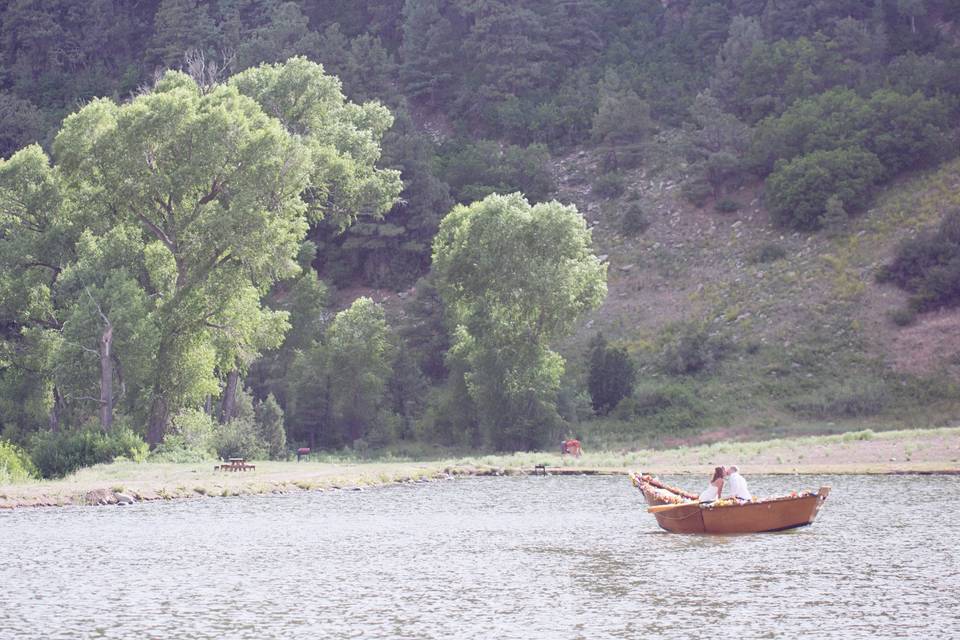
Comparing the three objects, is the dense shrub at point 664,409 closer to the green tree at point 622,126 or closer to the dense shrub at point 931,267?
the dense shrub at point 931,267

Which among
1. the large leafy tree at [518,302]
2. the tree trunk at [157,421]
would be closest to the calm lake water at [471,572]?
the tree trunk at [157,421]

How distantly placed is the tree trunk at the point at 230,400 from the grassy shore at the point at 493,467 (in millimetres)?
7499

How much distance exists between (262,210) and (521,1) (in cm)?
5689

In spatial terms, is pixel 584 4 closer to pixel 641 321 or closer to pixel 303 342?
pixel 641 321

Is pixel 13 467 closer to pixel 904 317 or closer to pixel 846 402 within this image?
pixel 846 402

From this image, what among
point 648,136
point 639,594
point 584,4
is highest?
point 584,4

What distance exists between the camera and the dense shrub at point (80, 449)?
163ft

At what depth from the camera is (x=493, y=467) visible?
54.7 metres

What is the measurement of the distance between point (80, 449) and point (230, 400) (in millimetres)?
14438

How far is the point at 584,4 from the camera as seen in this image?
107 meters

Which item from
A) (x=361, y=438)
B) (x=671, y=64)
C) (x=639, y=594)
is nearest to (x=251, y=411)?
(x=361, y=438)

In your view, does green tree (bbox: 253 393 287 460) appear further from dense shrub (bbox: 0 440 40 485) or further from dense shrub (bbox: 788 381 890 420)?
dense shrub (bbox: 788 381 890 420)

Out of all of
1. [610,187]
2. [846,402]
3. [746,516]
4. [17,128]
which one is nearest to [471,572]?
[746,516]

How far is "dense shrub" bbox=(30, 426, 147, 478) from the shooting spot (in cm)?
4966
